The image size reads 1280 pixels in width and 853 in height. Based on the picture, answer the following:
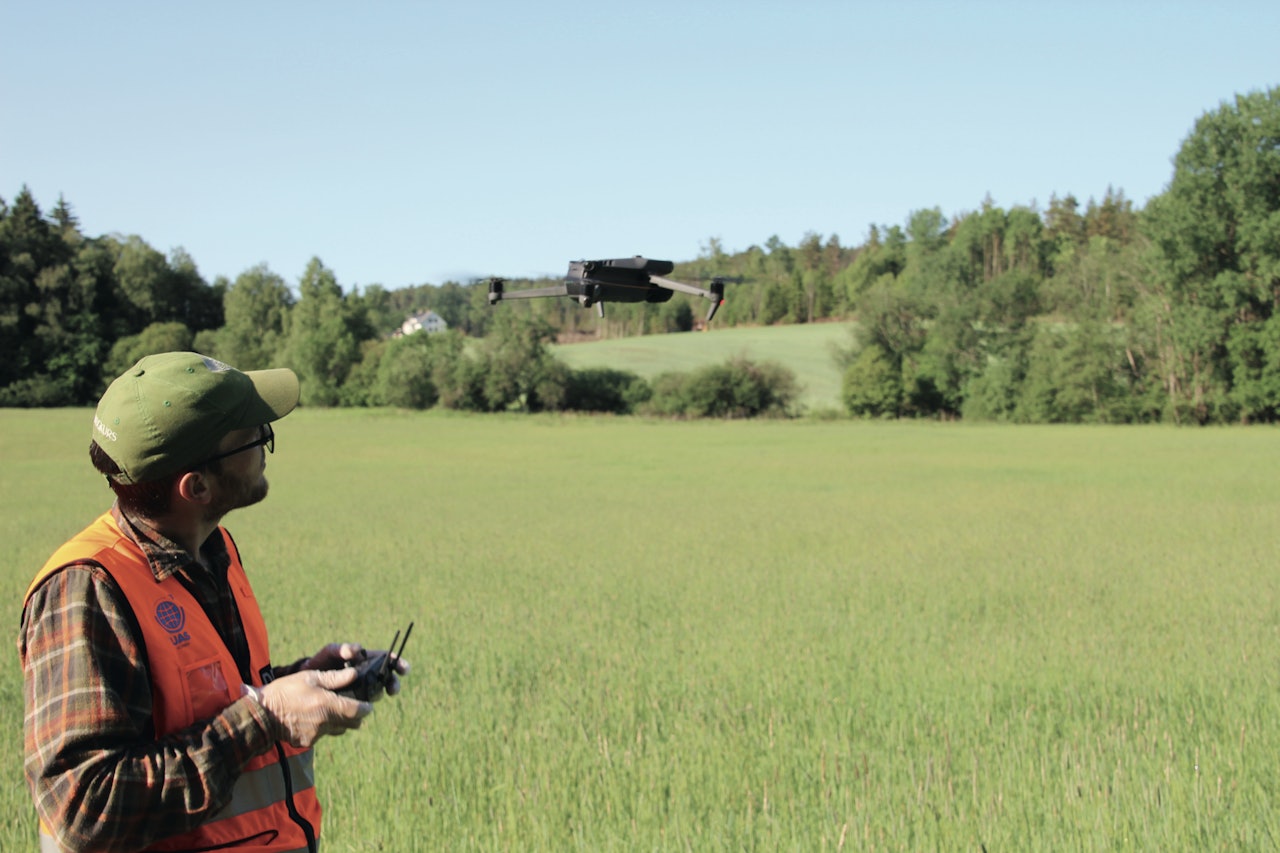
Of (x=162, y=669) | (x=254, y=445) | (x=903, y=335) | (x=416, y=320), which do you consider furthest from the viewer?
(x=903, y=335)

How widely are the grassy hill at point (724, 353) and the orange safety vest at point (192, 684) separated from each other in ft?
223

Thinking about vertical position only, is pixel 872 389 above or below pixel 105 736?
above

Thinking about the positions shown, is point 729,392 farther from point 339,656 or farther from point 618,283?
point 618,283

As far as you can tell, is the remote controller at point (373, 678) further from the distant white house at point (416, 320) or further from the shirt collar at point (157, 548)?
the distant white house at point (416, 320)

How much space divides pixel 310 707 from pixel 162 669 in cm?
34

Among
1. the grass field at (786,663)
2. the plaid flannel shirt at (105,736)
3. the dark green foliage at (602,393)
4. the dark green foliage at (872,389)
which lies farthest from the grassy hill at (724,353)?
the plaid flannel shirt at (105,736)

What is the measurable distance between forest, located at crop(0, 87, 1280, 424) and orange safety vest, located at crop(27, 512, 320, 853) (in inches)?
1757

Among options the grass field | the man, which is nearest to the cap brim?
the man

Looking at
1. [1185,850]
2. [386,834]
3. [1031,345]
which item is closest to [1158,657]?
[1185,850]

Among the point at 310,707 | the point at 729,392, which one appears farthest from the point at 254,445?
the point at 729,392

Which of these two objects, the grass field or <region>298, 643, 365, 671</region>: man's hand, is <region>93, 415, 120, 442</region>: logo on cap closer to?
<region>298, 643, 365, 671</region>: man's hand

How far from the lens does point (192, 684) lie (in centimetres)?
238

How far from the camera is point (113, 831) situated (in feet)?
7.34

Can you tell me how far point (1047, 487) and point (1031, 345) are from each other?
1945 inches
